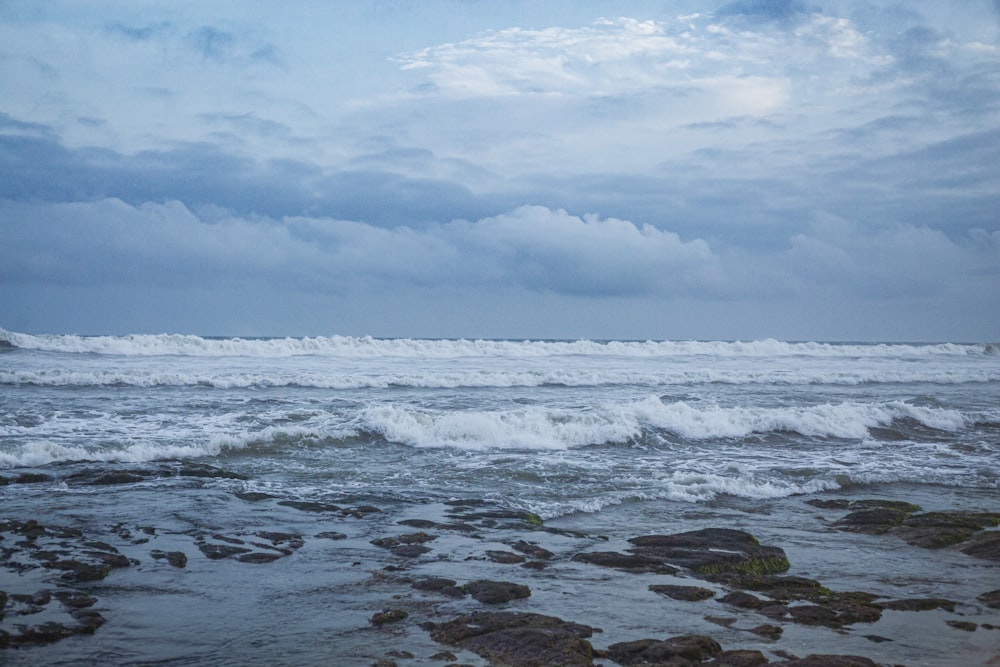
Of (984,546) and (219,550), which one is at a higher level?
(984,546)

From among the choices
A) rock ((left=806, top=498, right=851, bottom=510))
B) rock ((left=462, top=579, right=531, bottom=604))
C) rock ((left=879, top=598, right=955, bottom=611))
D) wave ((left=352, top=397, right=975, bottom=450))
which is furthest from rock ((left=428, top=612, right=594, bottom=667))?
wave ((left=352, top=397, right=975, bottom=450))

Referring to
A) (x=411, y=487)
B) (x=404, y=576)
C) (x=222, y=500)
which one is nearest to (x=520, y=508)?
(x=411, y=487)

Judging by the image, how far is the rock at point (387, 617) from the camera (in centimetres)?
620

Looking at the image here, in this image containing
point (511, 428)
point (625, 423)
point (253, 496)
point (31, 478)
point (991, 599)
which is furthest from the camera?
point (625, 423)

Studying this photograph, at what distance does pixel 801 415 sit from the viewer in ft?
64.2

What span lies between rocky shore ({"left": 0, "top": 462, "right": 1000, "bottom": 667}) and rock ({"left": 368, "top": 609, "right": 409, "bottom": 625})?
0.02m

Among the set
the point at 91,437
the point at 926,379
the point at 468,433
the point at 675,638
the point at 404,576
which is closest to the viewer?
the point at 675,638

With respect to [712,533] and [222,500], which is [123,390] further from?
[712,533]

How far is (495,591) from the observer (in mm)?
6914

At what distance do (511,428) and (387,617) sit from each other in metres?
11.2

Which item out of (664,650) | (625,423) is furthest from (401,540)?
(625,423)

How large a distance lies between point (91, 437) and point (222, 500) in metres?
6.63

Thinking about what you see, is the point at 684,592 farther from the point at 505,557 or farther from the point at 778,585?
the point at 505,557

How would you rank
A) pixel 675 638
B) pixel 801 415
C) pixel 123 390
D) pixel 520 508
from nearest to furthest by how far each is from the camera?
pixel 675 638, pixel 520 508, pixel 801 415, pixel 123 390
